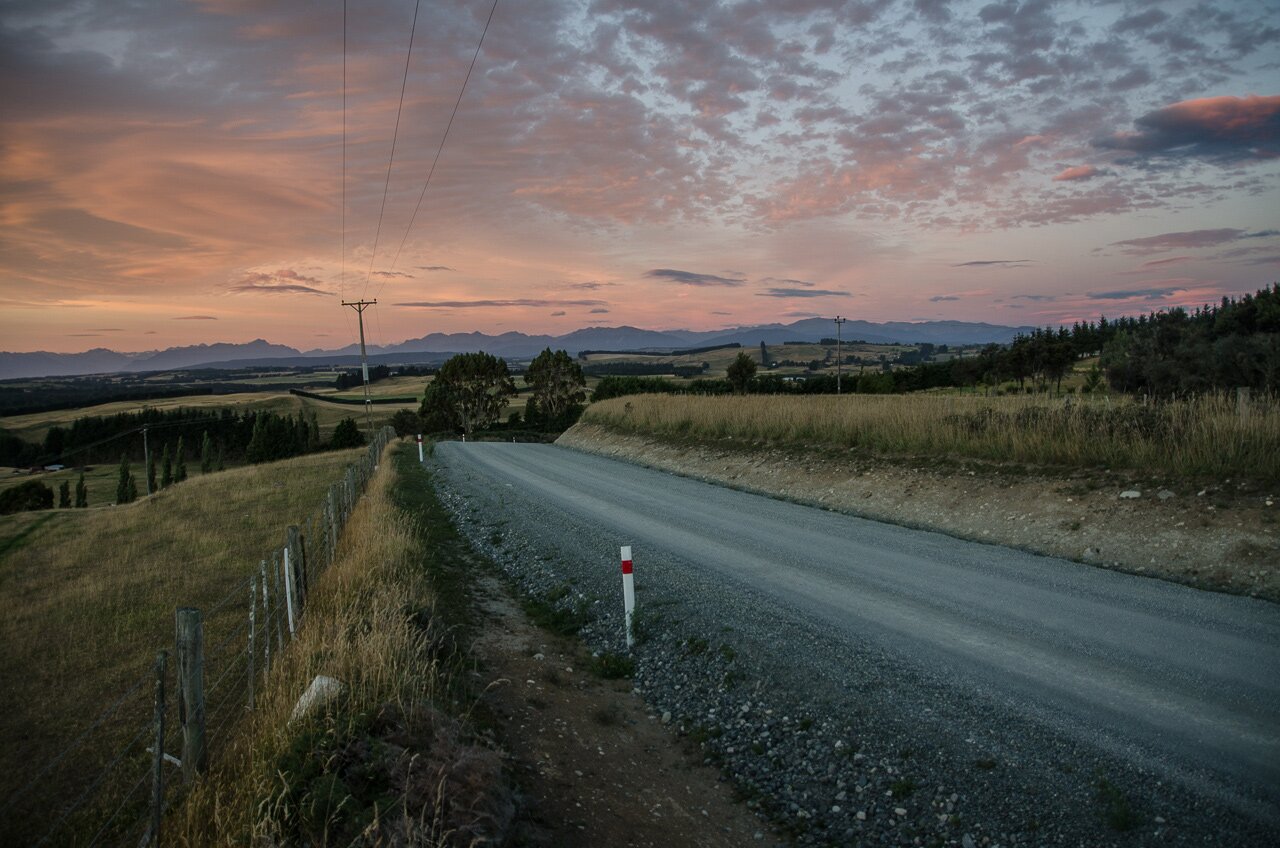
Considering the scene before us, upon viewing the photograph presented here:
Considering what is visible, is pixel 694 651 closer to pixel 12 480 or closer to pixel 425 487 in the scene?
pixel 425 487

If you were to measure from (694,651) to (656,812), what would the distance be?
8.18ft

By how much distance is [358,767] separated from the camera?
13.7 feet

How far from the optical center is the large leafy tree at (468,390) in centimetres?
8931

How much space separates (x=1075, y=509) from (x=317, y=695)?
10557 mm

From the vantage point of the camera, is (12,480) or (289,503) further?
(12,480)

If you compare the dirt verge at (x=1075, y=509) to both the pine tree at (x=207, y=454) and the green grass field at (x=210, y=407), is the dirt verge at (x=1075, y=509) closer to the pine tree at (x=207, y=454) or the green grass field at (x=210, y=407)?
the pine tree at (x=207, y=454)

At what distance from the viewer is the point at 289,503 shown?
27.8m

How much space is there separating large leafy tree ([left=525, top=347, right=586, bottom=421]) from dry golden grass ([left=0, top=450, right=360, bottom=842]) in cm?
5476

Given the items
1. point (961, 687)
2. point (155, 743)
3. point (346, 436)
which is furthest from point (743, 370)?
point (155, 743)

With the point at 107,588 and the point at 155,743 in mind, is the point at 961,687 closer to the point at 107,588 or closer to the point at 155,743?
the point at 155,743

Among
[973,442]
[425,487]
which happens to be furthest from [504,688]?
[425,487]

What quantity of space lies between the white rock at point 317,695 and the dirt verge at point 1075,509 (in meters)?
9.21

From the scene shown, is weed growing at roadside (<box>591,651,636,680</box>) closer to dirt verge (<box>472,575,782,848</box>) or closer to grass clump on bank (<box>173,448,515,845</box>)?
dirt verge (<box>472,575,782,848</box>)

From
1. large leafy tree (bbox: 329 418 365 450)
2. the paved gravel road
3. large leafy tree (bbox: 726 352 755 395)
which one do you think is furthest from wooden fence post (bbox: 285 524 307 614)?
large leafy tree (bbox: 329 418 365 450)
